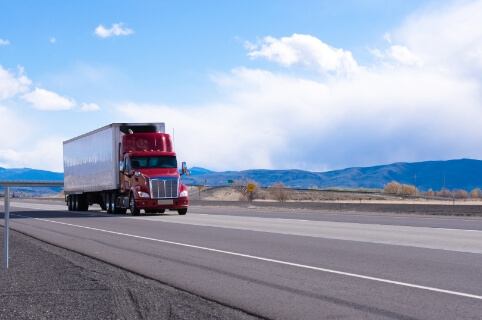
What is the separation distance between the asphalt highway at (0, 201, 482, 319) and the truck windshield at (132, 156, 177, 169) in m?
13.5

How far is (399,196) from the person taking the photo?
85750mm

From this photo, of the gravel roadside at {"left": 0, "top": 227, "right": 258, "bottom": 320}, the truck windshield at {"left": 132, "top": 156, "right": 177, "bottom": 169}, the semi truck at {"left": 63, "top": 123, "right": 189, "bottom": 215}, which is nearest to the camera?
the gravel roadside at {"left": 0, "top": 227, "right": 258, "bottom": 320}

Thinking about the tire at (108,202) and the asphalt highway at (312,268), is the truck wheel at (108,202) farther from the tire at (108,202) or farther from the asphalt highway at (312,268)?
the asphalt highway at (312,268)

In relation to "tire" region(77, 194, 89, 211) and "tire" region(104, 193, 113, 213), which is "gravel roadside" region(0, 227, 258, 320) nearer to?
"tire" region(104, 193, 113, 213)

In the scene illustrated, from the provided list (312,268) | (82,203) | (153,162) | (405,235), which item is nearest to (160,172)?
(153,162)

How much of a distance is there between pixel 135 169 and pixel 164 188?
5.60ft

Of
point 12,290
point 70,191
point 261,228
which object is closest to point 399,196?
point 70,191

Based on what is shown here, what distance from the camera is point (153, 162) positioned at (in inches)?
1352

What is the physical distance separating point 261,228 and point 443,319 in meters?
15.1

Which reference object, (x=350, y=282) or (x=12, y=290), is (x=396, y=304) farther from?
(x=12, y=290)

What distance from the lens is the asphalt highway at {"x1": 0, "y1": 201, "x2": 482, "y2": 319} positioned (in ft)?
27.0

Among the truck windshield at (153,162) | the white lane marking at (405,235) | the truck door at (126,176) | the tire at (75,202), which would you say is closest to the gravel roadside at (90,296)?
the white lane marking at (405,235)

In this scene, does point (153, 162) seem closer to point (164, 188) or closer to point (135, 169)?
point (135, 169)

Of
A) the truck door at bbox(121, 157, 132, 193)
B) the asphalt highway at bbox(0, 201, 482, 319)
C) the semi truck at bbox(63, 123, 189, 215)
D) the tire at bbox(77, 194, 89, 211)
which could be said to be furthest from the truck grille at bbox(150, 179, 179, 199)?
the asphalt highway at bbox(0, 201, 482, 319)
